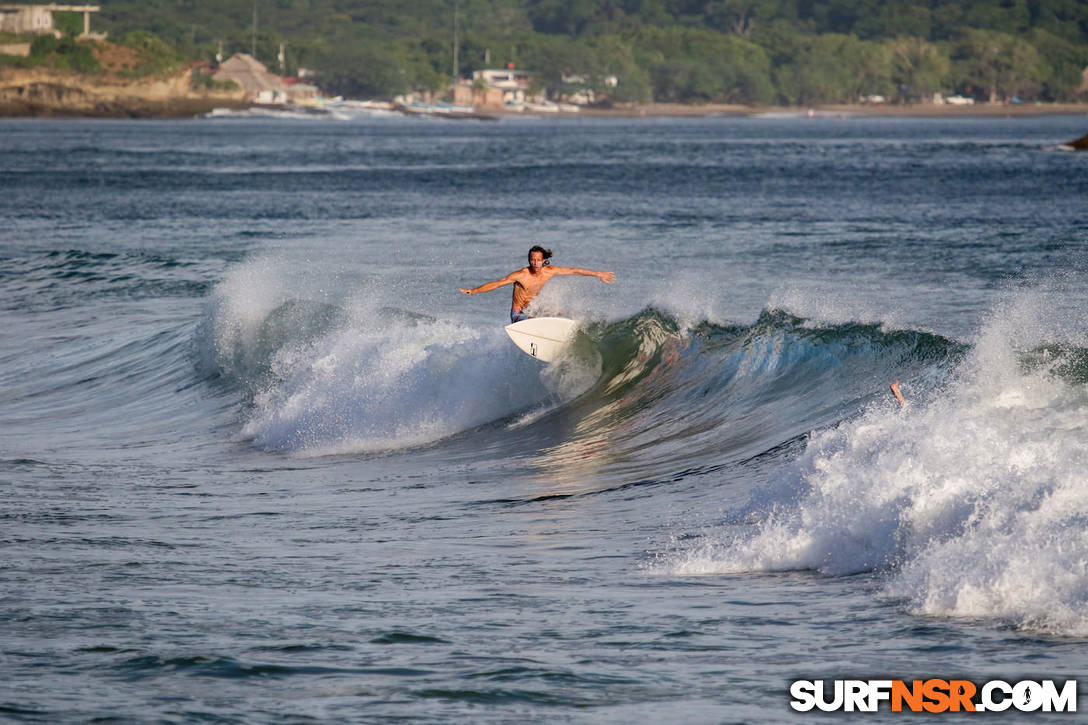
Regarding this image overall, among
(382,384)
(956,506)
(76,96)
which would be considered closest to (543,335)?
(382,384)

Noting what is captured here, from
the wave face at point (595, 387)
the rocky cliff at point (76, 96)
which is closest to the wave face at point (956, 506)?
the wave face at point (595, 387)

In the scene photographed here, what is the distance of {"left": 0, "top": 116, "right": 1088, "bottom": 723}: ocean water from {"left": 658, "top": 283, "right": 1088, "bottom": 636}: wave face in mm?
24

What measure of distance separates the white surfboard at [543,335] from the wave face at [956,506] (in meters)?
5.99

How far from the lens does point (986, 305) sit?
22.7 meters

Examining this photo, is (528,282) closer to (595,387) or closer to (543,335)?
(543,335)

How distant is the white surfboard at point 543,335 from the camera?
1659cm

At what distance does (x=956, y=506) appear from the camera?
8.82 m

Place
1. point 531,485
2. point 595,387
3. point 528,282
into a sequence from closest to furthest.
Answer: point 531,485 → point 528,282 → point 595,387

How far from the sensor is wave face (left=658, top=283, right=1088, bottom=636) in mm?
7867

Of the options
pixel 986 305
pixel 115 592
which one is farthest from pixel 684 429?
pixel 986 305

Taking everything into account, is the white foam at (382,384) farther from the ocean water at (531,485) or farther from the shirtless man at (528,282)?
the shirtless man at (528,282)

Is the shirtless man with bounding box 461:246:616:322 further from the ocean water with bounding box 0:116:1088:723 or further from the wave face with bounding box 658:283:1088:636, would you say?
the wave face with bounding box 658:283:1088:636

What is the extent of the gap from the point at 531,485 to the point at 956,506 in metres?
4.80

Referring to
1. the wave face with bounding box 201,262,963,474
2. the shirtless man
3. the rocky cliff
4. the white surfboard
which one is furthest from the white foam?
the rocky cliff
